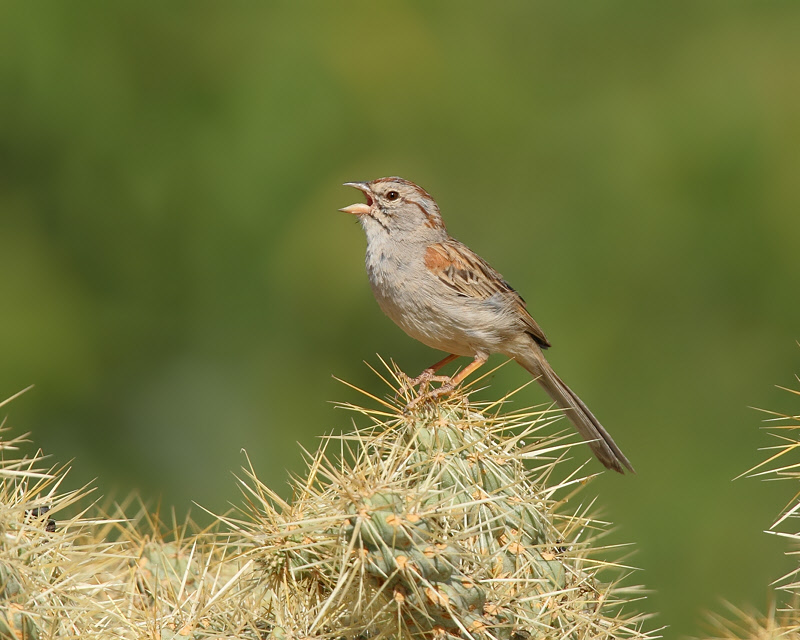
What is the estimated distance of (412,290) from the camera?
5.29m

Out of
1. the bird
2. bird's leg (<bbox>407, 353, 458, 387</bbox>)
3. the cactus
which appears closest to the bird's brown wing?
the bird

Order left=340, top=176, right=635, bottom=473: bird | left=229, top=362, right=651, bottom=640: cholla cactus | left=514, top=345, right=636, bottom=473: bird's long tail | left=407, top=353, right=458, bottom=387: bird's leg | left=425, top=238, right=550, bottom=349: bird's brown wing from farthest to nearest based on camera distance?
left=425, top=238, right=550, bottom=349: bird's brown wing < left=340, top=176, right=635, bottom=473: bird < left=514, top=345, right=636, bottom=473: bird's long tail < left=407, top=353, right=458, bottom=387: bird's leg < left=229, top=362, right=651, bottom=640: cholla cactus

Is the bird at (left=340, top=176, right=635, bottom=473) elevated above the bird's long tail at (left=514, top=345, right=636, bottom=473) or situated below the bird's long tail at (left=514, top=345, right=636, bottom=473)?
above

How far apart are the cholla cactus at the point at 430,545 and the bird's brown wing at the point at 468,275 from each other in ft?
6.31

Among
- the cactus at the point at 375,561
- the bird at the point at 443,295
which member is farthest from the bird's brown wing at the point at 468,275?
the cactus at the point at 375,561

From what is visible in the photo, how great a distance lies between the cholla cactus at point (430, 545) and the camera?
2.64 meters

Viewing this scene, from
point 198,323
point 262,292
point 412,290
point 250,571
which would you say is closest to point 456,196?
point 262,292

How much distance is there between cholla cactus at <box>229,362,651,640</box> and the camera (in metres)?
2.64

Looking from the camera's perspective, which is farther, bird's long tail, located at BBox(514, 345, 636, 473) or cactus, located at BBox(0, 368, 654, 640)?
bird's long tail, located at BBox(514, 345, 636, 473)

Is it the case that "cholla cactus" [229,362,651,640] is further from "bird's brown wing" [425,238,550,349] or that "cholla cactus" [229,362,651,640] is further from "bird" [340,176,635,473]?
"bird's brown wing" [425,238,550,349]

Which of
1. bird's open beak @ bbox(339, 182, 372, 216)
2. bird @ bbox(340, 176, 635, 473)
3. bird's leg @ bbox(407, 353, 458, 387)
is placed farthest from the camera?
bird's open beak @ bbox(339, 182, 372, 216)

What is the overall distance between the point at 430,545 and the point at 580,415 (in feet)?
9.25

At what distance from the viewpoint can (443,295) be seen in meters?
5.30

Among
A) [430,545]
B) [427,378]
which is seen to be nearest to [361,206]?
[427,378]
